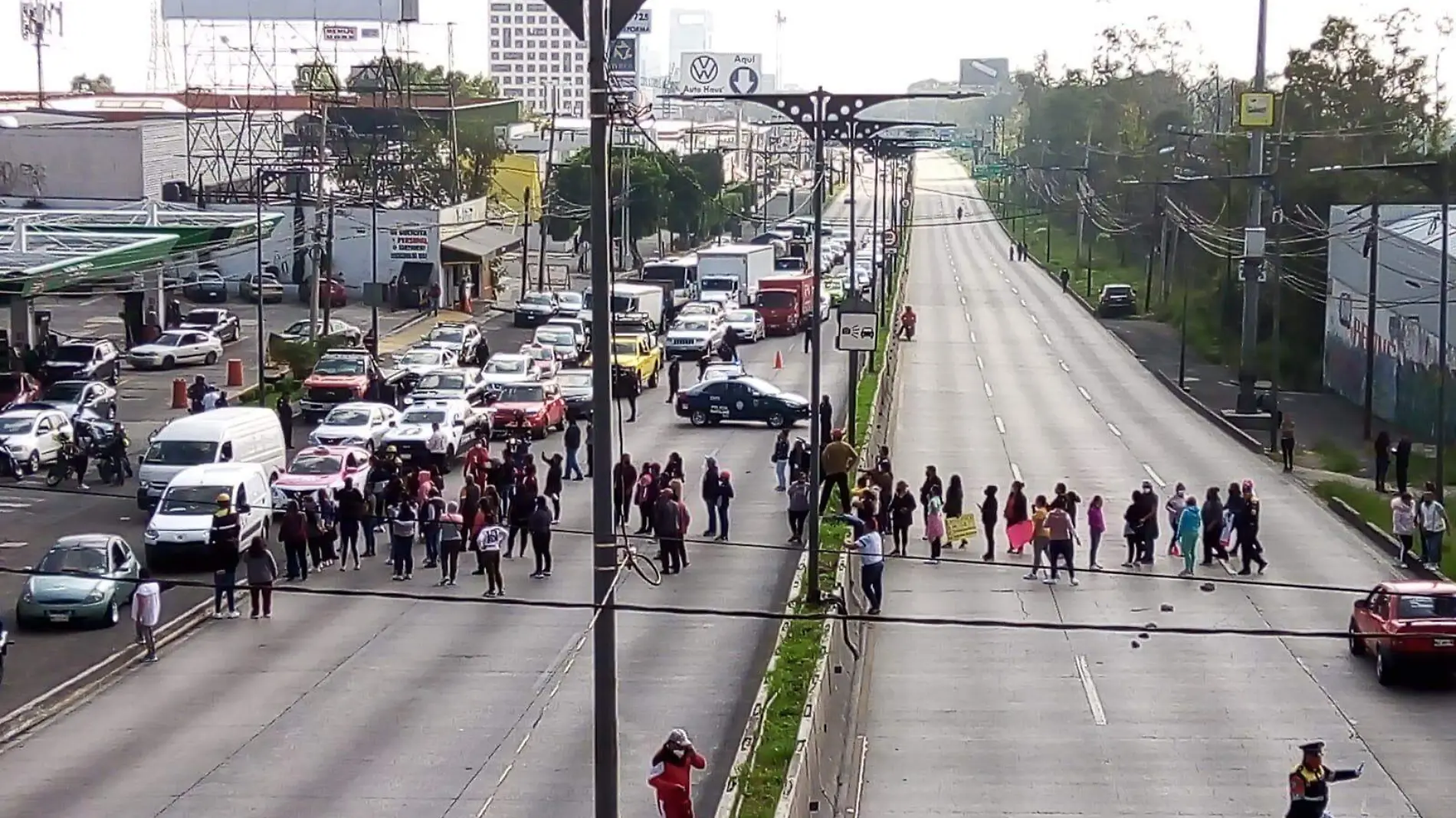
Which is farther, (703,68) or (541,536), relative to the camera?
(703,68)

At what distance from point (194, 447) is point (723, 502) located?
9.18 m

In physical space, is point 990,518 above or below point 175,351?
above

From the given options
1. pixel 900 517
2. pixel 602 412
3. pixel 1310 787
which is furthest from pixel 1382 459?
pixel 602 412

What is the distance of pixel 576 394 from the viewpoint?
1828 inches

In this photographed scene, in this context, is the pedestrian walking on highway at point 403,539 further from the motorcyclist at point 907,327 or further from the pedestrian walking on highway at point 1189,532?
the motorcyclist at point 907,327

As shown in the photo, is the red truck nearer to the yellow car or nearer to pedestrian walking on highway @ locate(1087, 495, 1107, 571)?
the yellow car

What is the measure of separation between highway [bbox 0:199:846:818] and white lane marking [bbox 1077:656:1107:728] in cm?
369

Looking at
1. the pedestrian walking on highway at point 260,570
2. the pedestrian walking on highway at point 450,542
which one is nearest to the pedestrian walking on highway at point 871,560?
the pedestrian walking on highway at point 450,542

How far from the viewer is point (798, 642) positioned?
22000 mm

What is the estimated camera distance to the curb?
20.3 meters

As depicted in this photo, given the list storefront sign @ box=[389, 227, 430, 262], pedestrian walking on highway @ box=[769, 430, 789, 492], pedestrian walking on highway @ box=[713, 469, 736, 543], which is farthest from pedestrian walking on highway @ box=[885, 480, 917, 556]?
storefront sign @ box=[389, 227, 430, 262]

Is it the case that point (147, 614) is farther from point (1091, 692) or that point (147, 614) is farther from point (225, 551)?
point (1091, 692)

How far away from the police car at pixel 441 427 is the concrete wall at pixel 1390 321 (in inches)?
802

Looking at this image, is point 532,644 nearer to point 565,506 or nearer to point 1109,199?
point 565,506
